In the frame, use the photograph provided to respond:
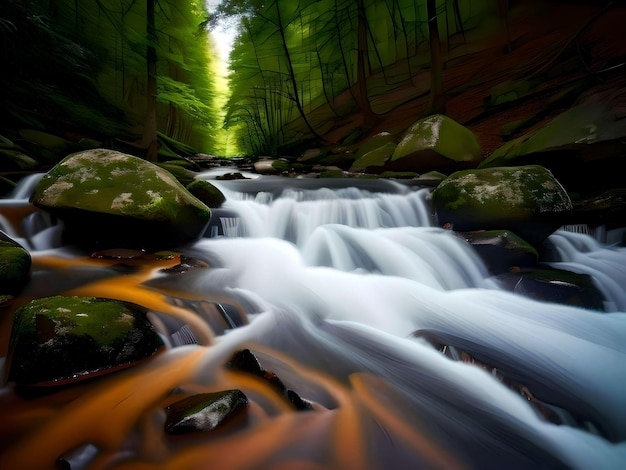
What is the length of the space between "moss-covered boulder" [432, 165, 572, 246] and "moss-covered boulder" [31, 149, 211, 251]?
3.72 meters

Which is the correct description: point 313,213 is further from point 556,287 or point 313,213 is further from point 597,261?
point 597,261

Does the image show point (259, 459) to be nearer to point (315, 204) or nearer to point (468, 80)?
point (315, 204)

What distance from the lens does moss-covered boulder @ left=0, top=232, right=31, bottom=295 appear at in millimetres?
2705

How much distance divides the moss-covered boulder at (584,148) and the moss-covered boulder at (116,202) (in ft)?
19.6

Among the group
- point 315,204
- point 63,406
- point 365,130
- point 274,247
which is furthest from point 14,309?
point 365,130

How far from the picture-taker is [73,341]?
182 centimetres

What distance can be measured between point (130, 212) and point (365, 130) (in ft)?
43.6

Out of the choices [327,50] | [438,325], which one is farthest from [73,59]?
[327,50]

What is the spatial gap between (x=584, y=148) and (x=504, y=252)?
3.01m

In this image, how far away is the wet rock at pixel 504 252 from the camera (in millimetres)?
4020

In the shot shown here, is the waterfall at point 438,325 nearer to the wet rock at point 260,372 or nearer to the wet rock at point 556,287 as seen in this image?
the wet rock at point 556,287

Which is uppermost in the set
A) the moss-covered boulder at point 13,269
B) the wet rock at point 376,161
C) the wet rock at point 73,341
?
the wet rock at point 376,161

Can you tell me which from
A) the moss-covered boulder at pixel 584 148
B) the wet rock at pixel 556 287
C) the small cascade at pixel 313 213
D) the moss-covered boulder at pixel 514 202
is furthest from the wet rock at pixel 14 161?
the moss-covered boulder at pixel 584 148

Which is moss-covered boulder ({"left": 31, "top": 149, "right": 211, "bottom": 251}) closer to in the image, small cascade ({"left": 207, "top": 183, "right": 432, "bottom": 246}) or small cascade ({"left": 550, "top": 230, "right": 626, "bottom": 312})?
small cascade ({"left": 207, "top": 183, "right": 432, "bottom": 246})
